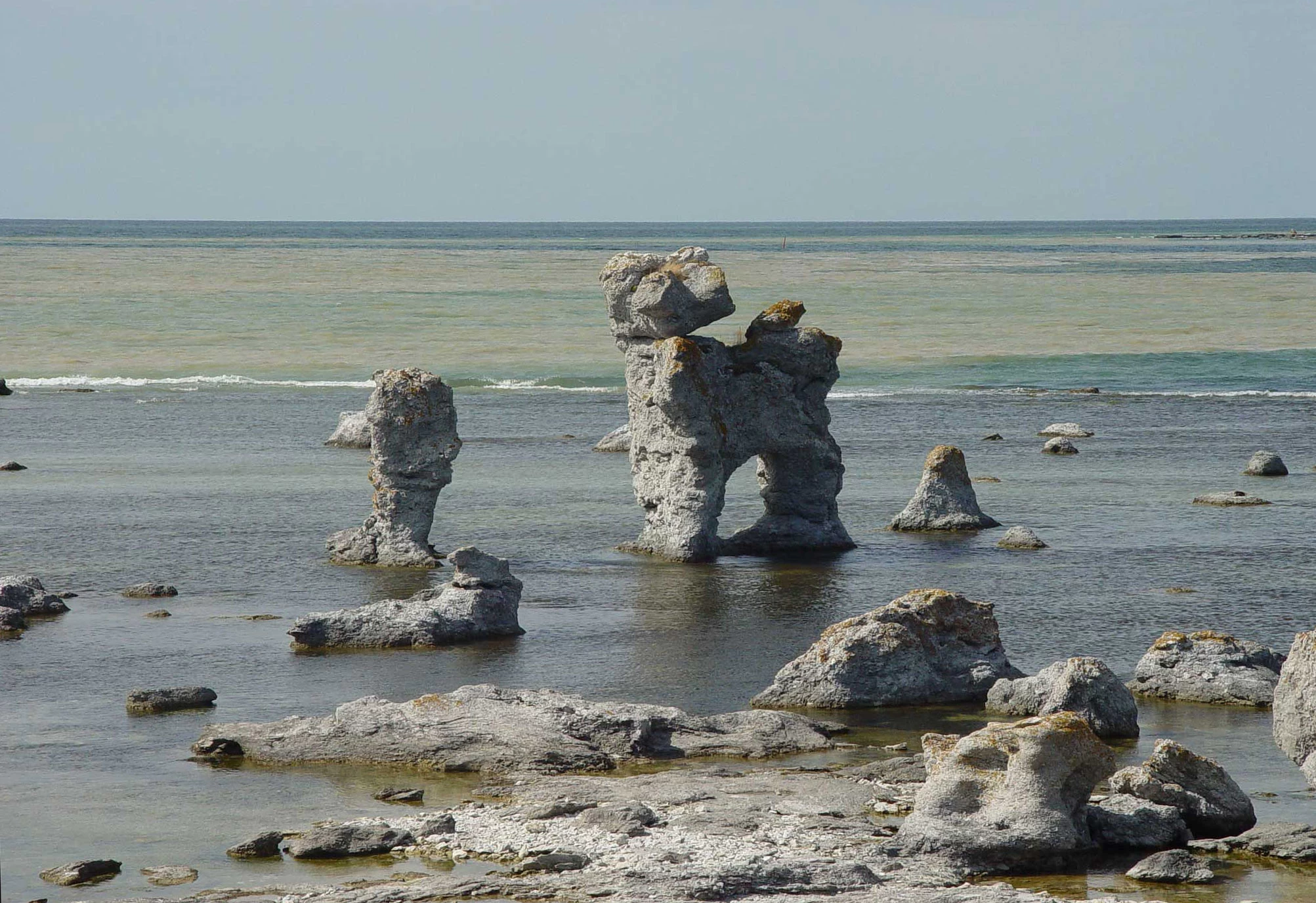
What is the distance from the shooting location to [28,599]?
2061 centimetres

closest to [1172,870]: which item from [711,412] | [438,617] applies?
[438,617]

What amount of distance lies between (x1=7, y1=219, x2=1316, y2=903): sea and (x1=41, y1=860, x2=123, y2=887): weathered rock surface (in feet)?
0.31

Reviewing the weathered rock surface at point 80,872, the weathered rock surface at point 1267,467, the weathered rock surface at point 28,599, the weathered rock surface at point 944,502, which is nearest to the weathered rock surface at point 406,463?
the weathered rock surface at point 28,599

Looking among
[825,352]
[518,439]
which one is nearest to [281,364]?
[518,439]

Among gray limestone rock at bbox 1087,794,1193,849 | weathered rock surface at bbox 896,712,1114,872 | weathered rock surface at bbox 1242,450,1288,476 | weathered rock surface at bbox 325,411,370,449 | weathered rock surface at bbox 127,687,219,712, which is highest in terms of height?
weathered rock surface at bbox 896,712,1114,872

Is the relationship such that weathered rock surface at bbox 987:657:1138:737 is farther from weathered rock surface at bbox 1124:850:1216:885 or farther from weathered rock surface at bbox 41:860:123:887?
weathered rock surface at bbox 41:860:123:887

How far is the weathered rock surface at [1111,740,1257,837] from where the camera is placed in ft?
39.4

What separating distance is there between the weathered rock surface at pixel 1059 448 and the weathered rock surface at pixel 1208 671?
21.1 m

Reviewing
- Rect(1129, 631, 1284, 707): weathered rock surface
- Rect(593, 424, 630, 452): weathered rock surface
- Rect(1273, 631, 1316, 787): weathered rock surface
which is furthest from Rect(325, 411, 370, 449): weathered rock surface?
Rect(1273, 631, 1316, 787): weathered rock surface

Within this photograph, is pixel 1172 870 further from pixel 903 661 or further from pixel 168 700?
pixel 168 700

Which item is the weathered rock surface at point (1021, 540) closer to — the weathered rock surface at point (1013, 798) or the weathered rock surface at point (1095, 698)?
the weathered rock surface at point (1095, 698)

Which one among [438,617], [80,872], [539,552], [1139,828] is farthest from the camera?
[539,552]

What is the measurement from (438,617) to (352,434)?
67.7 feet

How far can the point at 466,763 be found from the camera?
13656 mm
